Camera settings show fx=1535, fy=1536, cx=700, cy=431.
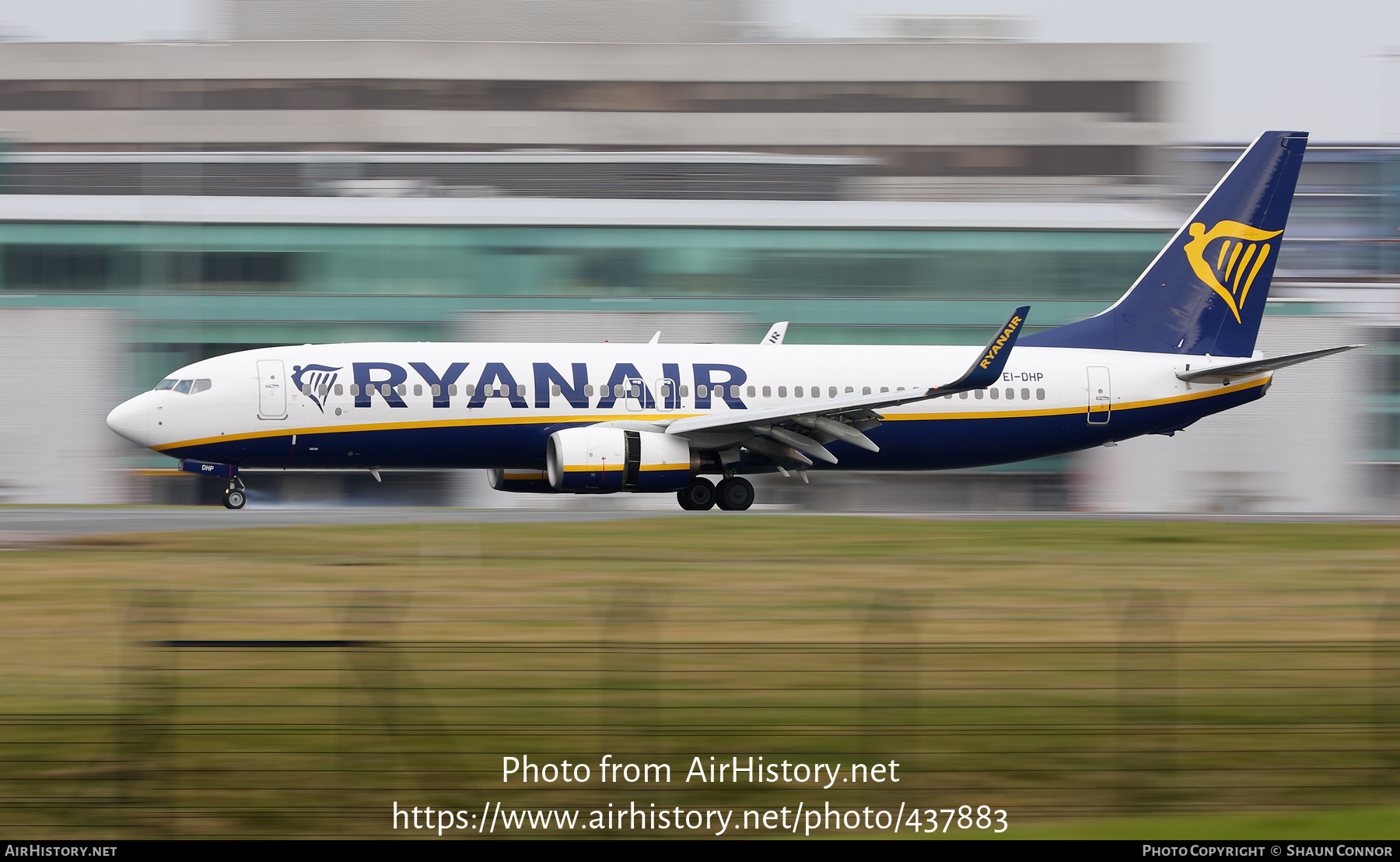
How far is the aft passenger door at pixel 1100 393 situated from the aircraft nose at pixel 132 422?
18.8m

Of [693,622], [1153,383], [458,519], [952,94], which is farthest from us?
[952,94]

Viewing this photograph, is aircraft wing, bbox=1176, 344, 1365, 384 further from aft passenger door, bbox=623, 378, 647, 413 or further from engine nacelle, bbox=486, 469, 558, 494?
engine nacelle, bbox=486, 469, 558, 494

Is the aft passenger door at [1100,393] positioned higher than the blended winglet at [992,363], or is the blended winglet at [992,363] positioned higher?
the blended winglet at [992,363]

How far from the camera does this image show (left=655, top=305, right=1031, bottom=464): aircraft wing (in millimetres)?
28156

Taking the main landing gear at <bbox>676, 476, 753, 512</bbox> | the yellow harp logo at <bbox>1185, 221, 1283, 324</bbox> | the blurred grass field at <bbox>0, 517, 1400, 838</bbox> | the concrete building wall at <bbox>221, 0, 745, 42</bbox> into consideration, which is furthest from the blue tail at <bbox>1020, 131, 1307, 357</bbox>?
the concrete building wall at <bbox>221, 0, 745, 42</bbox>

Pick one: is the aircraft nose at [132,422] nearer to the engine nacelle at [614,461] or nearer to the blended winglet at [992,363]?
the engine nacelle at [614,461]

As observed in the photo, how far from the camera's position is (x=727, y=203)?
1702 inches

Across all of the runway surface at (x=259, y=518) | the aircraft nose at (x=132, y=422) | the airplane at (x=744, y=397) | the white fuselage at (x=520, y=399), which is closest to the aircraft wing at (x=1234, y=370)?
the airplane at (x=744, y=397)

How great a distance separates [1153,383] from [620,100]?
148 feet

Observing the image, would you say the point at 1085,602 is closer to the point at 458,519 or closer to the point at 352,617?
the point at 352,617

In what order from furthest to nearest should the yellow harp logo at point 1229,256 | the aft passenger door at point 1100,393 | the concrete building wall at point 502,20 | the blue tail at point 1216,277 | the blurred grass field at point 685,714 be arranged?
the concrete building wall at point 502,20, the yellow harp logo at point 1229,256, the blue tail at point 1216,277, the aft passenger door at point 1100,393, the blurred grass field at point 685,714

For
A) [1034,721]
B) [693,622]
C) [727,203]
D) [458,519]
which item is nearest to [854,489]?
[727,203]

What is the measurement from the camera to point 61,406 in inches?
1528

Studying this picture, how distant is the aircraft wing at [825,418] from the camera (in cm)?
2816
